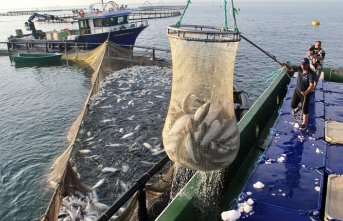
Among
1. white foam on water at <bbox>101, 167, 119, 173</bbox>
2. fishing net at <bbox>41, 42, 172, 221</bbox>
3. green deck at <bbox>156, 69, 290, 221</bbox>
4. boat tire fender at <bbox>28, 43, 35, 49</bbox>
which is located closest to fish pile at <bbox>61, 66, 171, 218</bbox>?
white foam on water at <bbox>101, 167, 119, 173</bbox>

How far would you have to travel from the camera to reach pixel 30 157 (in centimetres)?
1307

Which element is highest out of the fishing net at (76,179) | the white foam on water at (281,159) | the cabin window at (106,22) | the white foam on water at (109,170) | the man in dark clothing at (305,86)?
the cabin window at (106,22)

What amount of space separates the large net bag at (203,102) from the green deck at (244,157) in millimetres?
1136

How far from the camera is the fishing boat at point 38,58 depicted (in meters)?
30.6

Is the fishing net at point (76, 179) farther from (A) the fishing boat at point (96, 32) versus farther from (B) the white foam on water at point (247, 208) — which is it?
(A) the fishing boat at point (96, 32)

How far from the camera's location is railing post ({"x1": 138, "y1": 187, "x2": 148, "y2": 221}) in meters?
5.64

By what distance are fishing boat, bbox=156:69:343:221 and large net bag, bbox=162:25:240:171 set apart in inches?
53.9

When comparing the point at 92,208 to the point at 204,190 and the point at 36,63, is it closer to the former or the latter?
the point at 204,190

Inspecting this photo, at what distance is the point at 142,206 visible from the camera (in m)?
5.84

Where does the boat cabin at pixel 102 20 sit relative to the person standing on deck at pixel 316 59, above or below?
above

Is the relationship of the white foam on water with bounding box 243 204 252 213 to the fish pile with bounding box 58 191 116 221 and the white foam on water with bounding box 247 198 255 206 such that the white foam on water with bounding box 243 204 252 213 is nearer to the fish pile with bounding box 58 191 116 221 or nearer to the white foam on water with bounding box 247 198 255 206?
the white foam on water with bounding box 247 198 255 206

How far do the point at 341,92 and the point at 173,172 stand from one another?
7277 mm

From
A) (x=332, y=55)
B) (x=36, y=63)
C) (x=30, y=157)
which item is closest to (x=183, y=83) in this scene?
(x=30, y=157)

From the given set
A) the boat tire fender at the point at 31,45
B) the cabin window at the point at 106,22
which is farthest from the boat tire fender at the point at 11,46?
the cabin window at the point at 106,22
